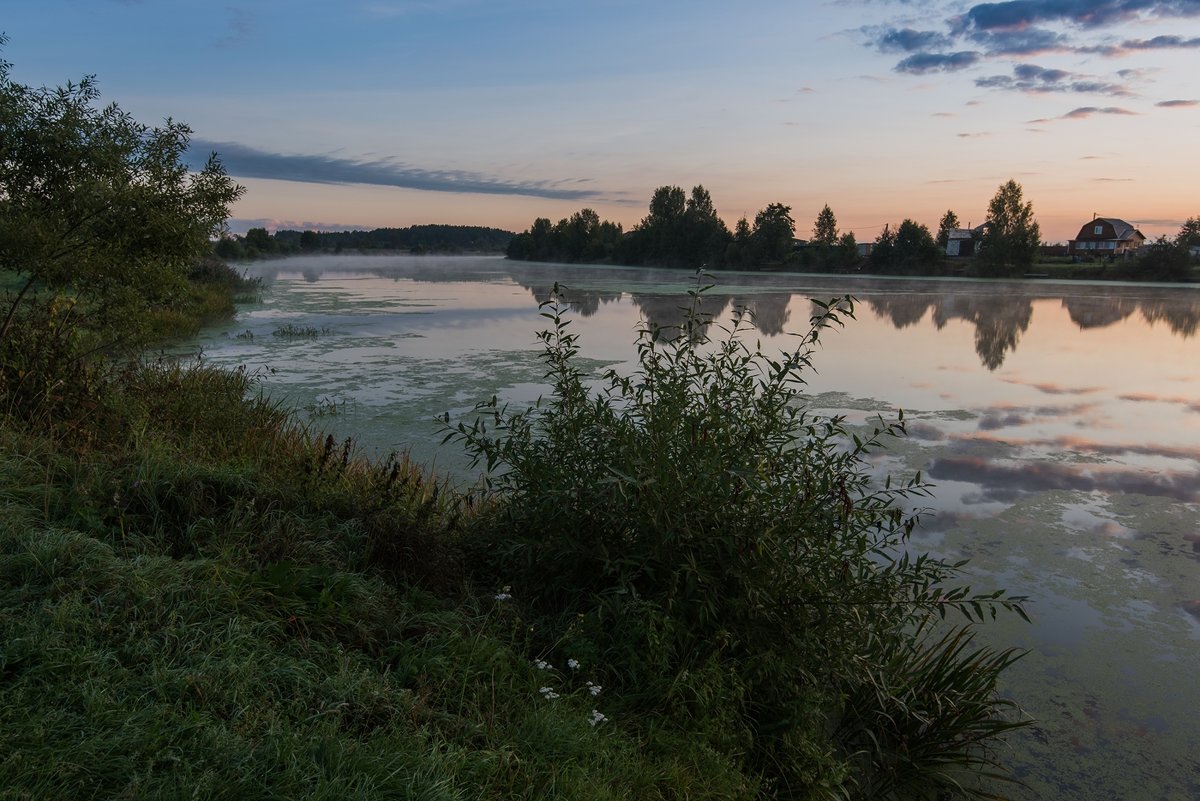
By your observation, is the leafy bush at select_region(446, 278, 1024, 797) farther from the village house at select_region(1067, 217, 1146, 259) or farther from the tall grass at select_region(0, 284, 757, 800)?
the village house at select_region(1067, 217, 1146, 259)

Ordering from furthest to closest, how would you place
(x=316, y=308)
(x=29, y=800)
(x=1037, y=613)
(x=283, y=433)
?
1. (x=316, y=308)
2. (x=283, y=433)
3. (x=1037, y=613)
4. (x=29, y=800)

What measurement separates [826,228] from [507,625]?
83.8 meters

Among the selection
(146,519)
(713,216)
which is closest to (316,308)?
(146,519)

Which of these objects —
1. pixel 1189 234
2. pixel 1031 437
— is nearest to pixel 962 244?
pixel 1189 234

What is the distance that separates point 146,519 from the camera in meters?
4.28

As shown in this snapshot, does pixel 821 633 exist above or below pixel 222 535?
below

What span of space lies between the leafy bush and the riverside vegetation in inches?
0.7

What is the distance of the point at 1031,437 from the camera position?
10.8 metres

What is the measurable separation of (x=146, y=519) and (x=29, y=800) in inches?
93.1

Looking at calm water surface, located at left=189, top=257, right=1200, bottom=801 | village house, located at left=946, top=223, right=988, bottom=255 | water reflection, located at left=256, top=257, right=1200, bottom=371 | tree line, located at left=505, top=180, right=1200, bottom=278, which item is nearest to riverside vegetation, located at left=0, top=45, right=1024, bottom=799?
calm water surface, located at left=189, top=257, right=1200, bottom=801

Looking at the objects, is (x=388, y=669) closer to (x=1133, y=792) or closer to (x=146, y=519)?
(x=146, y=519)

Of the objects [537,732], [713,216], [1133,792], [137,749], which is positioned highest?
[713,216]

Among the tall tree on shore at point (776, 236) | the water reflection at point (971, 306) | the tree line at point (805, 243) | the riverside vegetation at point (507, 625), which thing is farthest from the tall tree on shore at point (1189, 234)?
the riverside vegetation at point (507, 625)

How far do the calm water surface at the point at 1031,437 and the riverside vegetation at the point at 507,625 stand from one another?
59 cm
